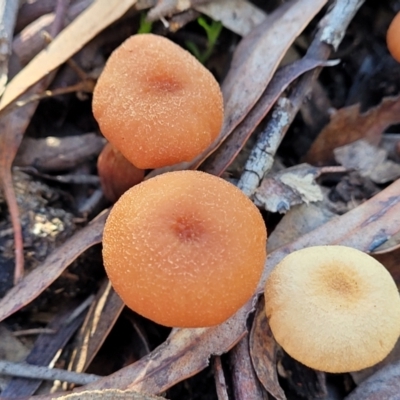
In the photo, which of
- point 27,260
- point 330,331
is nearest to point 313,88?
point 330,331

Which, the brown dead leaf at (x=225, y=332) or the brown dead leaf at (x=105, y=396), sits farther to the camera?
the brown dead leaf at (x=225, y=332)

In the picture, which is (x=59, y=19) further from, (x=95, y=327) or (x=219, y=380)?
(x=219, y=380)

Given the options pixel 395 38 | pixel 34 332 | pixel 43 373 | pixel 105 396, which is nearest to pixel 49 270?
pixel 34 332

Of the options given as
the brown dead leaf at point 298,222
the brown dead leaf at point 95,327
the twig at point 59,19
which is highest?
the twig at point 59,19

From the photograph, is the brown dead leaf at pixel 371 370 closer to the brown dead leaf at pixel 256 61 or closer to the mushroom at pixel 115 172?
the brown dead leaf at pixel 256 61

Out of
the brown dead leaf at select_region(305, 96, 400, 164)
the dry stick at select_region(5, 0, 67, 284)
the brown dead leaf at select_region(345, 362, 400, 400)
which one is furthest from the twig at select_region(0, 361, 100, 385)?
the brown dead leaf at select_region(305, 96, 400, 164)

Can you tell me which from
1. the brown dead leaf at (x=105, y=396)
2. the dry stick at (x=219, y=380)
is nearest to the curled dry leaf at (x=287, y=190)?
the dry stick at (x=219, y=380)
